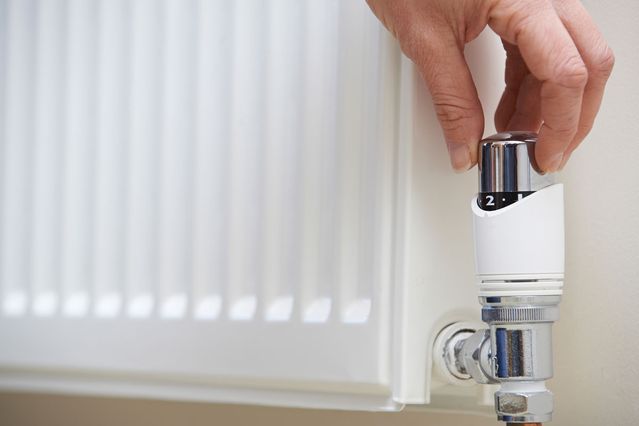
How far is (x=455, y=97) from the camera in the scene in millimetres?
536

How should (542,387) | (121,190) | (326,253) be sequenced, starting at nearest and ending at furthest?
1. (542,387)
2. (326,253)
3. (121,190)

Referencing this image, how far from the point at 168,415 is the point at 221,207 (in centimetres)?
26

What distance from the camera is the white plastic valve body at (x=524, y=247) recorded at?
0.50m

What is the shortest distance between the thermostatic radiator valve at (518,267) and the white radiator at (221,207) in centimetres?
6

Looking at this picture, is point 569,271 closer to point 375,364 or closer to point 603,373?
point 603,373

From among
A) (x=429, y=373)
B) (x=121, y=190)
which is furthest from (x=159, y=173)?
(x=429, y=373)

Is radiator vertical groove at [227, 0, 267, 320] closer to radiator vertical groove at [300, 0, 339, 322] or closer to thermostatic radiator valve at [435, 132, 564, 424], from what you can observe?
radiator vertical groove at [300, 0, 339, 322]

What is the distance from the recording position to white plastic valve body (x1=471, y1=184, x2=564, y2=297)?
1.65 feet

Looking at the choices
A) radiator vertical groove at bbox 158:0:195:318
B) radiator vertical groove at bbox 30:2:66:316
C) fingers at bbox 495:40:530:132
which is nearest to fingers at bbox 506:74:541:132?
fingers at bbox 495:40:530:132

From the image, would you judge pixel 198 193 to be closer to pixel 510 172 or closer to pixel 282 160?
pixel 282 160

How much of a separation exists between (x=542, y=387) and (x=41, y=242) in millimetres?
425

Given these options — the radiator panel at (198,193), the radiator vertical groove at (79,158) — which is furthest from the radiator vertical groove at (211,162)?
the radiator vertical groove at (79,158)

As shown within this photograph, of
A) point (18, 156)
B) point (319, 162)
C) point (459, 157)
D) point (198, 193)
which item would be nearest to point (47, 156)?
point (18, 156)

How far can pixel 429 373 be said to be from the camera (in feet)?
1.89
